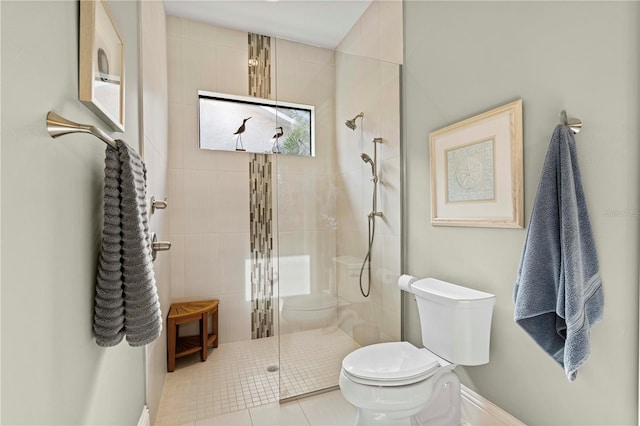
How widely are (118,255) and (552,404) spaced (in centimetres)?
172

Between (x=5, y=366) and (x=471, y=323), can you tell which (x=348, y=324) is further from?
(x=5, y=366)

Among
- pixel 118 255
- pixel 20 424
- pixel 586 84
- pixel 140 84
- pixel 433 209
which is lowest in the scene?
pixel 20 424

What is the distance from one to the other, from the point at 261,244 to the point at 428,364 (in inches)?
72.6

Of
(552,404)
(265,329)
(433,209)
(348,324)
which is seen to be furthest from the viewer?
(265,329)

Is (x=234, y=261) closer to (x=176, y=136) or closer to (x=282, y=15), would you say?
(x=176, y=136)

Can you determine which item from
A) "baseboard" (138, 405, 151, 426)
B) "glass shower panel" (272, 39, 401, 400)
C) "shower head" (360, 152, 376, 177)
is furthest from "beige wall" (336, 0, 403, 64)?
"baseboard" (138, 405, 151, 426)

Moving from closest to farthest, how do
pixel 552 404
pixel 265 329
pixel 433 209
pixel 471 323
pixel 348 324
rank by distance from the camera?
pixel 552 404 → pixel 471 323 → pixel 433 209 → pixel 348 324 → pixel 265 329

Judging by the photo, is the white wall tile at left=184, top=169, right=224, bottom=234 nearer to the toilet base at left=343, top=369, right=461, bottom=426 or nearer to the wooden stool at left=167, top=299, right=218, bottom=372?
the wooden stool at left=167, top=299, right=218, bottom=372

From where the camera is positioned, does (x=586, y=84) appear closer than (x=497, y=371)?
Yes

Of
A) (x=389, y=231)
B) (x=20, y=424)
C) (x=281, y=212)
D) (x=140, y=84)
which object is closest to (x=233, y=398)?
(x=281, y=212)

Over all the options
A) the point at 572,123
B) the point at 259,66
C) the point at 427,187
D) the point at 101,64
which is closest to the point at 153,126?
the point at 101,64

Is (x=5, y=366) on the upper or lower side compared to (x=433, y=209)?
lower

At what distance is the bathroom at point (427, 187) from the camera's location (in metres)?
0.57

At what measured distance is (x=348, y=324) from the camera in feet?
6.90
